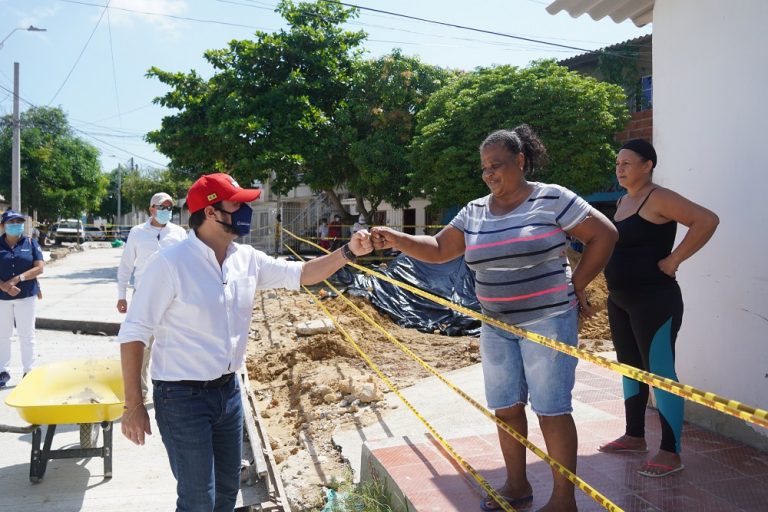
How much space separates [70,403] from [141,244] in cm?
194

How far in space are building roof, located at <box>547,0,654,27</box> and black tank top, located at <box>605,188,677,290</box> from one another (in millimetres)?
2282

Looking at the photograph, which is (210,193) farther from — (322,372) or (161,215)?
(322,372)

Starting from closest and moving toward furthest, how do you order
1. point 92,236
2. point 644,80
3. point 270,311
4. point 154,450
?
point 154,450 → point 270,311 → point 644,80 → point 92,236

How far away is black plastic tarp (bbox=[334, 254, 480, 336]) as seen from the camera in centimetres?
984

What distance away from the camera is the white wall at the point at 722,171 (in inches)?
145

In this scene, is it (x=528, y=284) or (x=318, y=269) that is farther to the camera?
(x=318, y=269)

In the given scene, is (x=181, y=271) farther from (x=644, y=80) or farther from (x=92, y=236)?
(x=92, y=236)

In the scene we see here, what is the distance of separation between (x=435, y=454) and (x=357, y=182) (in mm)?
16079

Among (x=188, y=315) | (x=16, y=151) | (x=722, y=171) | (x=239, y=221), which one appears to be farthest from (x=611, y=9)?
(x=16, y=151)

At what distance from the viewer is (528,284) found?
274cm

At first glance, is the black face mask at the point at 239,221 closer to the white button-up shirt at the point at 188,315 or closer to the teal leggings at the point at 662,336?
the white button-up shirt at the point at 188,315

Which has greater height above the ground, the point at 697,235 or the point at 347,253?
the point at 697,235

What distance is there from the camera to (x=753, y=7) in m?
3.72

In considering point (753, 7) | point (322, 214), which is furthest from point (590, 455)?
point (322, 214)
